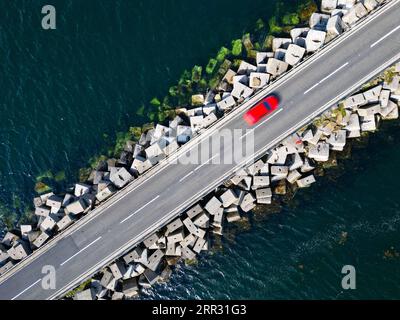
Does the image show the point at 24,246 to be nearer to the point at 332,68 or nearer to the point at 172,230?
the point at 172,230

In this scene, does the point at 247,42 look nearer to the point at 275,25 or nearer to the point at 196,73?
the point at 275,25

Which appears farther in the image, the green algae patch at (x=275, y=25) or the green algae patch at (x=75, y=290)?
the green algae patch at (x=275, y=25)

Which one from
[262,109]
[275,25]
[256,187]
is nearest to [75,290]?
[256,187]

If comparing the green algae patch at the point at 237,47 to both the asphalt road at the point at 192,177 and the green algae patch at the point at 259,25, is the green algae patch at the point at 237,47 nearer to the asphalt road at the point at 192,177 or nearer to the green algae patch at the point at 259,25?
the green algae patch at the point at 259,25

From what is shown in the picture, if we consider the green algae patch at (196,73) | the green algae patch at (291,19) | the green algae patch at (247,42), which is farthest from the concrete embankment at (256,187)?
the green algae patch at (196,73)

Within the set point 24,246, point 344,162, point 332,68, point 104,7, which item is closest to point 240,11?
point 332,68
